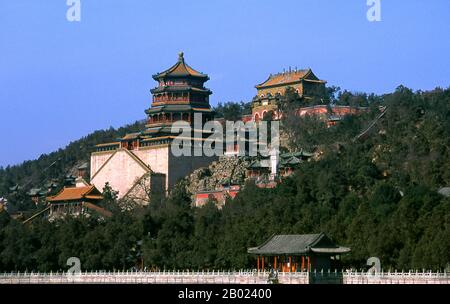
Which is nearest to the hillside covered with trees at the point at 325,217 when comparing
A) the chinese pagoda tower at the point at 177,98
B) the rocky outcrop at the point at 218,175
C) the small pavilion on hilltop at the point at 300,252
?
the small pavilion on hilltop at the point at 300,252

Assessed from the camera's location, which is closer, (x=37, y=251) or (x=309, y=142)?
(x=37, y=251)

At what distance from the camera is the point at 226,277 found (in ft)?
183

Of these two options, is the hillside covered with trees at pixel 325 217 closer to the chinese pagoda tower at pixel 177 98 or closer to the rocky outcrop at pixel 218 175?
the rocky outcrop at pixel 218 175

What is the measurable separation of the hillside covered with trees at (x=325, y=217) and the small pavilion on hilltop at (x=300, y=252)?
1.38 meters

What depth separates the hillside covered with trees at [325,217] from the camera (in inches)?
2195

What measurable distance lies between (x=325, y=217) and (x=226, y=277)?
8102 mm

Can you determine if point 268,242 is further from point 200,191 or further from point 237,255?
point 200,191

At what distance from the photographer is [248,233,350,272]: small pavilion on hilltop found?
54250mm

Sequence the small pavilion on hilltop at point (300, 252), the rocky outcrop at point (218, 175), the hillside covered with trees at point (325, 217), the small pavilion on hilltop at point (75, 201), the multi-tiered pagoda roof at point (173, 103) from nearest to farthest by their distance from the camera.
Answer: the small pavilion on hilltop at point (300, 252), the hillside covered with trees at point (325, 217), the rocky outcrop at point (218, 175), the small pavilion on hilltop at point (75, 201), the multi-tiered pagoda roof at point (173, 103)

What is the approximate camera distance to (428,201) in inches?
2322

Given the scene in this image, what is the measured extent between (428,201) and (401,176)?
46.0 feet

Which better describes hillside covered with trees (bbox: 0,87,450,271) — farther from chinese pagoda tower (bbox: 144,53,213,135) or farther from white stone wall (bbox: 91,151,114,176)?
chinese pagoda tower (bbox: 144,53,213,135)
